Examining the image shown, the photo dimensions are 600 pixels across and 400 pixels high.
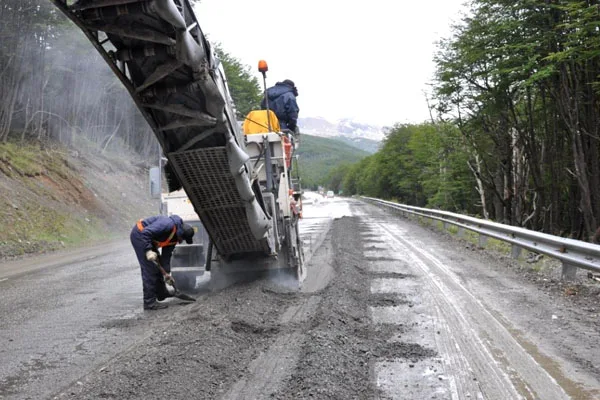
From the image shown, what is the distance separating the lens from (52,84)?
2727 cm

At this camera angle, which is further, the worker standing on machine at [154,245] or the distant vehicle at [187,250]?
the distant vehicle at [187,250]

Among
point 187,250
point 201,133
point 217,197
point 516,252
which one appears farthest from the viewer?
point 516,252

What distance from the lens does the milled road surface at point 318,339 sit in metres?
4.32

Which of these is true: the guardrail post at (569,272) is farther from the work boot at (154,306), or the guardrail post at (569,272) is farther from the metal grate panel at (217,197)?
the work boot at (154,306)

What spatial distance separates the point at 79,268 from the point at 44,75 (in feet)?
55.8

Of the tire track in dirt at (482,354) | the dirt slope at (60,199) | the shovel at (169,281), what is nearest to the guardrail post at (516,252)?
the tire track in dirt at (482,354)

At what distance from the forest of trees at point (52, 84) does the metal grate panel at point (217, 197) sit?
19.1 m

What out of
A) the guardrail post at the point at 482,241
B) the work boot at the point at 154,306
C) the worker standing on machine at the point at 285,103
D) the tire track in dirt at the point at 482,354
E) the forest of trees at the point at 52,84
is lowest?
the work boot at the point at 154,306

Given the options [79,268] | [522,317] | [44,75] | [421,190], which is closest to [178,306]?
[522,317]

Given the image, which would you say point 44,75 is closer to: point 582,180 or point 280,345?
point 582,180

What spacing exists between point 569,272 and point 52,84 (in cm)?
2561

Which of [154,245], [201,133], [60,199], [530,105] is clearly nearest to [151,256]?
[154,245]

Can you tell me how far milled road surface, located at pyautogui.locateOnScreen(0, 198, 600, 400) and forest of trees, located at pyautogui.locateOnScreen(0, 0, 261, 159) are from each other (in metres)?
16.9

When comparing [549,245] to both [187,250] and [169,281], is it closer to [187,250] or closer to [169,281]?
[187,250]
